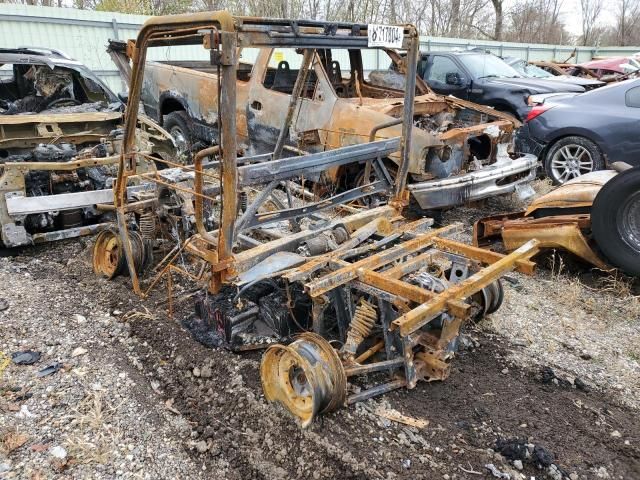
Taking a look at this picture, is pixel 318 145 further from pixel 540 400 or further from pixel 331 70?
pixel 540 400

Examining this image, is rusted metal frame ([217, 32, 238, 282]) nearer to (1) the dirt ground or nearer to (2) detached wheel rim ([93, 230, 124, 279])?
(1) the dirt ground

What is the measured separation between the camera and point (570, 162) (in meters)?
7.67

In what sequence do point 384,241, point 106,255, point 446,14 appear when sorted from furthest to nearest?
point 446,14 → point 106,255 → point 384,241

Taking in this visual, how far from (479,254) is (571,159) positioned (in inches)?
199

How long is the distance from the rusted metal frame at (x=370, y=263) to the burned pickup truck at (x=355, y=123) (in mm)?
1911

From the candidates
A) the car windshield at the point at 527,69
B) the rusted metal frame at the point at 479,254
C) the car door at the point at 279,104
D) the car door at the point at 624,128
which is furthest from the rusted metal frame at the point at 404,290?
the car windshield at the point at 527,69

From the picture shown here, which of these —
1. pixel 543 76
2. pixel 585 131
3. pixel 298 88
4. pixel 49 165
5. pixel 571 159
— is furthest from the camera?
pixel 543 76

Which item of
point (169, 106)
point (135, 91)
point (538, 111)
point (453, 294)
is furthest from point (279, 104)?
point (453, 294)

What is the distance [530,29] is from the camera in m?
37.3

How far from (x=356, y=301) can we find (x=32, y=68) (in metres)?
5.82

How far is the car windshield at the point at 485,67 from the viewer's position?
35.1 feet

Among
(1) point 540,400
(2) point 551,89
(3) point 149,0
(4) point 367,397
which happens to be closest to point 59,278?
(4) point 367,397

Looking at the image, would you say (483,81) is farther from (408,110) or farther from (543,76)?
(408,110)

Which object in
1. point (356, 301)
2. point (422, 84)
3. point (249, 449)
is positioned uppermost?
point (422, 84)
